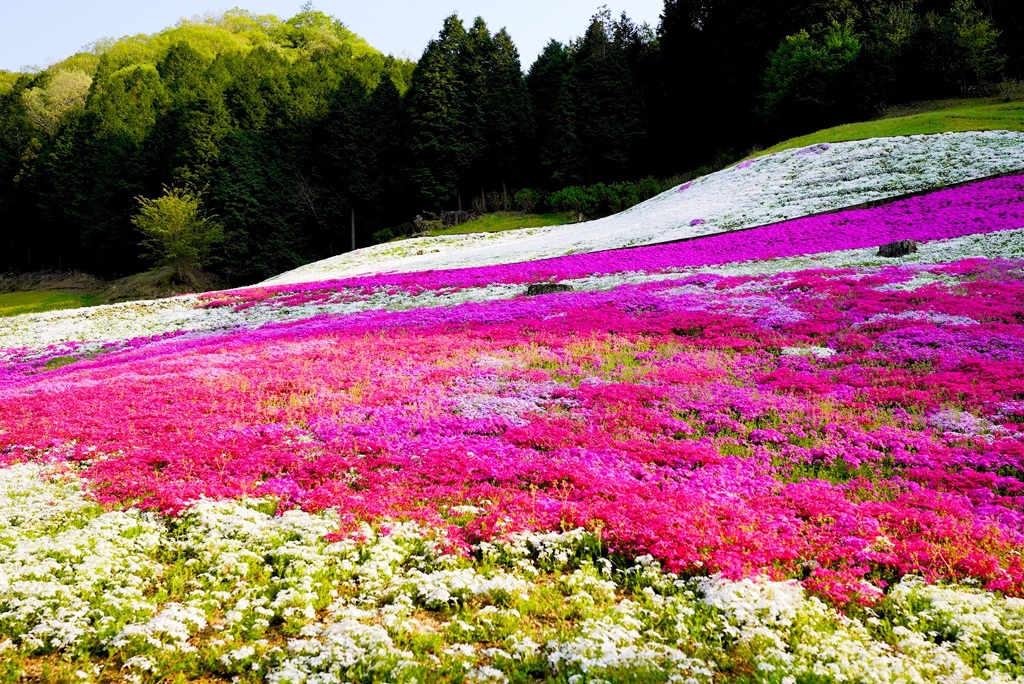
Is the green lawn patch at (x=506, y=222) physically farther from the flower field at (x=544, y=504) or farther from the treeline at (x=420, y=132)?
the flower field at (x=544, y=504)

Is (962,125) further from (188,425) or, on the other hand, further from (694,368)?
(188,425)

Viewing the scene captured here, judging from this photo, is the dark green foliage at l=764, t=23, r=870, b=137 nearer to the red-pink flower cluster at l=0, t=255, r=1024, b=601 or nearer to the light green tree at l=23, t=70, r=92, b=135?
the red-pink flower cluster at l=0, t=255, r=1024, b=601

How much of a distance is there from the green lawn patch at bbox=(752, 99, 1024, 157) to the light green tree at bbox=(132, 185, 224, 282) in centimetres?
5867

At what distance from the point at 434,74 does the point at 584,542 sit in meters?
83.5

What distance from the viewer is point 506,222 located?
69.8 metres

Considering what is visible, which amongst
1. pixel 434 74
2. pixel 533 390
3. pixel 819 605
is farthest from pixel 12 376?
pixel 434 74

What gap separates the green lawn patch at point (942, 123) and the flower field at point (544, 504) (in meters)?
35.8

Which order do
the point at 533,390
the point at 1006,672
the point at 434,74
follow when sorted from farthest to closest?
the point at 434,74
the point at 533,390
the point at 1006,672

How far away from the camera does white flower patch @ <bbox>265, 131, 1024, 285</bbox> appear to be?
131ft

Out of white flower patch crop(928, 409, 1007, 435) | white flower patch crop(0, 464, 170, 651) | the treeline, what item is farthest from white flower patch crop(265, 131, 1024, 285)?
white flower patch crop(0, 464, 170, 651)

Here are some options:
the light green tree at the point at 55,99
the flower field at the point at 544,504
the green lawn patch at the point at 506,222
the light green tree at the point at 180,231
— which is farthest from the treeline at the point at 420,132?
the flower field at the point at 544,504

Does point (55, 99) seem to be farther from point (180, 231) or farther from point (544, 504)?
point (544, 504)

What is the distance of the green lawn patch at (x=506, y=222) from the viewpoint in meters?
67.4

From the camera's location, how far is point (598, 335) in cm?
2033
